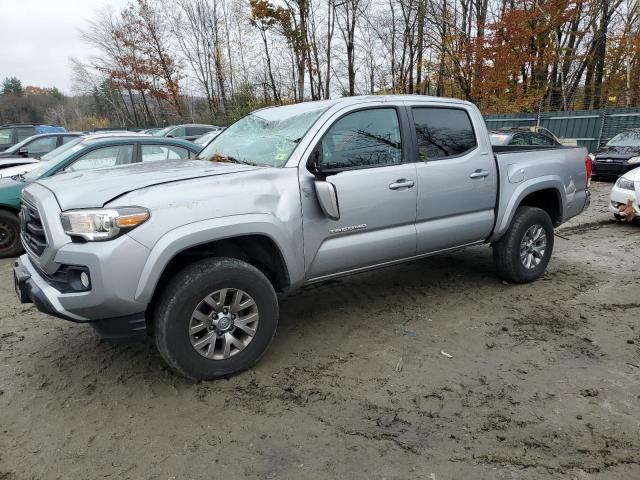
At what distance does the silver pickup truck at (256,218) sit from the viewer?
8.64 feet

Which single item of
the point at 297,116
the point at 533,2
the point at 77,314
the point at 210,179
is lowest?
the point at 77,314

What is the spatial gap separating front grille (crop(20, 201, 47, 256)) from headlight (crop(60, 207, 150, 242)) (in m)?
0.36

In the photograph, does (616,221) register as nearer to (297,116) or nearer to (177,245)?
(297,116)

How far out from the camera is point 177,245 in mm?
2707

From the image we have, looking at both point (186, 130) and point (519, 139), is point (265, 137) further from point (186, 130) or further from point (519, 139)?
point (186, 130)

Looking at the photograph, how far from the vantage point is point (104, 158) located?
6.24 metres

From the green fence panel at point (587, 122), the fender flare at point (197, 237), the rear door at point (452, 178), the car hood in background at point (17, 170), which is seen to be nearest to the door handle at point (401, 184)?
the rear door at point (452, 178)

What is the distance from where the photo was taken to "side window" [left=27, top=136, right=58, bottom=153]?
9398 mm

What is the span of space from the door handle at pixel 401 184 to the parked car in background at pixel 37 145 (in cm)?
823

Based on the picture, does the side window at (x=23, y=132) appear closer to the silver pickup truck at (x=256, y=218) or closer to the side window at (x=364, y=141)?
the silver pickup truck at (x=256, y=218)

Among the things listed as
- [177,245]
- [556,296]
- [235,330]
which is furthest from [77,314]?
[556,296]

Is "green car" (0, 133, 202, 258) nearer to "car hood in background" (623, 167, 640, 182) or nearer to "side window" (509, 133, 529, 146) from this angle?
"car hood in background" (623, 167, 640, 182)

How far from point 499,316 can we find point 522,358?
0.78 metres

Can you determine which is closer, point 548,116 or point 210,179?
point 210,179
